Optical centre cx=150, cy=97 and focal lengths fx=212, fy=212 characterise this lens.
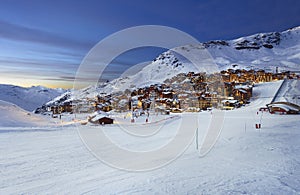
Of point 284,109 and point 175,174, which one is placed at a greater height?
point 284,109

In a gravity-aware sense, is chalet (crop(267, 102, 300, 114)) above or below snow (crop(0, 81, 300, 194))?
above

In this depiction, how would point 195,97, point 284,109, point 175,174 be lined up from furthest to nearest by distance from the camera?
point 195,97 → point 284,109 → point 175,174

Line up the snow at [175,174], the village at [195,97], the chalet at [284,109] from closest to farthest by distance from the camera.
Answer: the snow at [175,174] < the chalet at [284,109] < the village at [195,97]

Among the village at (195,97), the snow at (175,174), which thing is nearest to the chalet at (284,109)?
the village at (195,97)

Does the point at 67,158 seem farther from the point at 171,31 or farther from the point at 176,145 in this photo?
the point at 171,31

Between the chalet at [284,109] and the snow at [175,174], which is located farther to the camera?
the chalet at [284,109]

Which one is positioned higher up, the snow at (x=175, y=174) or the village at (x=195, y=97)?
the village at (x=195, y=97)

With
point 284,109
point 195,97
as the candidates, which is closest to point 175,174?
point 284,109

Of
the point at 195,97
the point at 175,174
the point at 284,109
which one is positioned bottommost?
the point at 175,174

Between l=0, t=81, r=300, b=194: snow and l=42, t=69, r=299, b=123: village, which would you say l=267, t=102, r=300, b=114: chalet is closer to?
l=42, t=69, r=299, b=123: village

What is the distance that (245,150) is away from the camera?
9609mm

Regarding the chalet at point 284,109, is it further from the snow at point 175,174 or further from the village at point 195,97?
the snow at point 175,174

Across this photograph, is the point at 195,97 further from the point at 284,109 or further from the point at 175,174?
the point at 175,174

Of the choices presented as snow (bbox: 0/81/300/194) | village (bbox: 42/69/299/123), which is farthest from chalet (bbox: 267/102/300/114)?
snow (bbox: 0/81/300/194)
